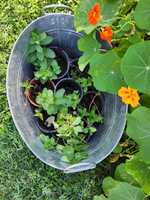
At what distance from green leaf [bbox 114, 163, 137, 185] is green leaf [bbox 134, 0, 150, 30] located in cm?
69

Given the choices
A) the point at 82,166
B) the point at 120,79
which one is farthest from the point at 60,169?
the point at 120,79

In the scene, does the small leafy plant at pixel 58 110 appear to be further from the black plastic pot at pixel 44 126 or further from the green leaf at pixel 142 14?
the green leaf at pixel 142 14

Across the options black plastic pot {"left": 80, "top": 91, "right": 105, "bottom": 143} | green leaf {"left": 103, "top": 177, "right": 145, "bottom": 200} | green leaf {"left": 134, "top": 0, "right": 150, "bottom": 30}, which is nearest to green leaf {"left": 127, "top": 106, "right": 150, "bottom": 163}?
green leaf {"left": 103, "top": 177, "right": 145, "bottom": 200}

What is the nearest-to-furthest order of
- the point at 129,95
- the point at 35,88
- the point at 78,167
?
1. the point at 129,95
2. the point at 78,167
3. the point at 35,88

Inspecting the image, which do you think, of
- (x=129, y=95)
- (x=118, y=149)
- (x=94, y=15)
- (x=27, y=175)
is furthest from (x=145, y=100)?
(x=27, y=175)

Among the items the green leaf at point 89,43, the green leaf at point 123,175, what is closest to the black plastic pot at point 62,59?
the green leaf at point 89,43

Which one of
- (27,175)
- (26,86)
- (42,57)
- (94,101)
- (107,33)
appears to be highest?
(107,33)

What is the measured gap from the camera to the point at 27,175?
2.56m

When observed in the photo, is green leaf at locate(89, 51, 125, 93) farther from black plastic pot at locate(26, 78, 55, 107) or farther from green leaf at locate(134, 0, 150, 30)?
black plastic pot at locate(26, 78, 55, 107)

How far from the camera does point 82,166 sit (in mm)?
2320

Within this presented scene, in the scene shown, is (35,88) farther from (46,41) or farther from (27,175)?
(27,175)

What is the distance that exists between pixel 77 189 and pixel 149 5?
0.99 metres

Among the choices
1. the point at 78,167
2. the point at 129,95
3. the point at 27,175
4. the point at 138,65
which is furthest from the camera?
the point at 27,175

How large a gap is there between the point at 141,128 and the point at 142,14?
415mm
